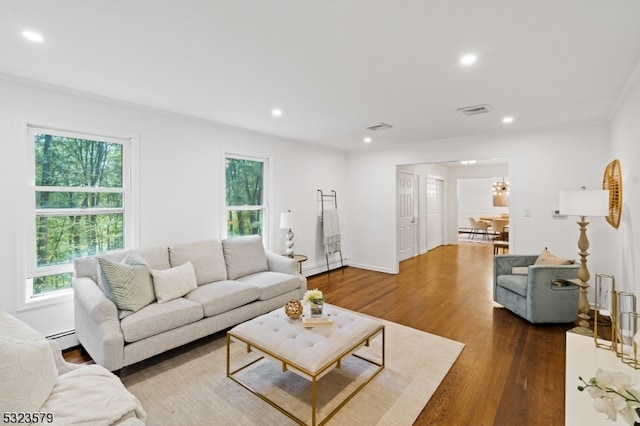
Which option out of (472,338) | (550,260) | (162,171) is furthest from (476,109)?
(162,171)

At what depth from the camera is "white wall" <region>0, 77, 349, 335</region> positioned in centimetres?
266

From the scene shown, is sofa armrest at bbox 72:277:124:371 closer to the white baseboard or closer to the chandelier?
the white baseboard

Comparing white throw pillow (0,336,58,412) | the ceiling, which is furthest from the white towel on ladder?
white throw pillow (0,336,58,412)

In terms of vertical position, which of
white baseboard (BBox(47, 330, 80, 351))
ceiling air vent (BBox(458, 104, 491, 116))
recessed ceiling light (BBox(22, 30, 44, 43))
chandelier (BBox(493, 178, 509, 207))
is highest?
recessed ceiling light (BBox(22, 30, 44, 43))

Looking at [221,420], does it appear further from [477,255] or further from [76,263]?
[477,255]

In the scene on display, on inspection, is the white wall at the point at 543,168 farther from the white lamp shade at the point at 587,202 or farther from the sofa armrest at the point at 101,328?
the sofa armrest at the point at 101,328

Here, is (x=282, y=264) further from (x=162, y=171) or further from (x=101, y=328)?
(x=101, y=328)

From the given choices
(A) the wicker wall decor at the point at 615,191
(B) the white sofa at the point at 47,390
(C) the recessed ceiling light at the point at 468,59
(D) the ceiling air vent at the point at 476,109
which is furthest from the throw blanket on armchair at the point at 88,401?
(A) the wicker wall decor at the point at 615,191

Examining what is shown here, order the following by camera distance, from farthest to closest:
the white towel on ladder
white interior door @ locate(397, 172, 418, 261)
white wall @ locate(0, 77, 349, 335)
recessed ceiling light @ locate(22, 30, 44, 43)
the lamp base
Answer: white interior door @ locate(397, 172, 418, 261)
the white towel on ladder
the lamp base
white wall @ locate(0, 77, 349, 335)
recessed ceiling light @ locate(22, 30, 44, 43)

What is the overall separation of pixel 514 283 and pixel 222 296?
3453 mm

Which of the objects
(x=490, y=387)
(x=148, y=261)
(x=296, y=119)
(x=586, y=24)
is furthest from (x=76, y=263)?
(x=586, y=24)

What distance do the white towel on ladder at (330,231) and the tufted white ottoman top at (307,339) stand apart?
307cm

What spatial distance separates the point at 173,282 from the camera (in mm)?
2986

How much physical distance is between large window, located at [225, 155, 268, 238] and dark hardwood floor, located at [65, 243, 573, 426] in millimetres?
1498
